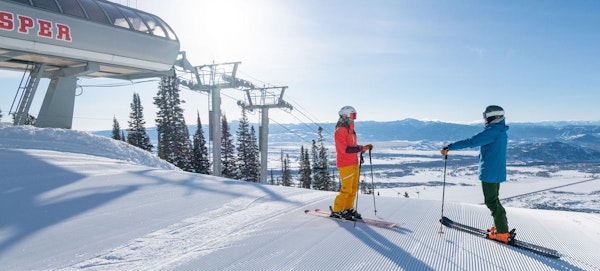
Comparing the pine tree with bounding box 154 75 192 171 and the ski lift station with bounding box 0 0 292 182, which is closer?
the ski lift station with bounding box 0 0 292 182

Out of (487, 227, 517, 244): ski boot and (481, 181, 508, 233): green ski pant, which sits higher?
(481, 181, 508, 233): green ski pant

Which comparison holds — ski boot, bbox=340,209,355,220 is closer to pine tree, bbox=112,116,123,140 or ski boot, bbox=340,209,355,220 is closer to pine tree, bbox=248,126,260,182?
pine tree, bbox=248,126,260,182

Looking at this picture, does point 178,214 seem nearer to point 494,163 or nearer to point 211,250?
point 211,250

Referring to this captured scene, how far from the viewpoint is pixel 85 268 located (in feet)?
12.6

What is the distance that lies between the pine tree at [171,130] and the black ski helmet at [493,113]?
3810 centimetres

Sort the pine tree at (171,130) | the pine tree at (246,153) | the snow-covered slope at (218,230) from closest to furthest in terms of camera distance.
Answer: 1. the snow-covered slope at (218,230)
2. the pine tree at (171,130)
3. the pine tree at (246,153)

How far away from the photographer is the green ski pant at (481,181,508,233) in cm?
526

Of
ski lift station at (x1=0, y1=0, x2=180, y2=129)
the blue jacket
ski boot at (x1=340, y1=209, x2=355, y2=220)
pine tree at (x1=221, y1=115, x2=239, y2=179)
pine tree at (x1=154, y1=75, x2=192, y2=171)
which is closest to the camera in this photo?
the blue jacket

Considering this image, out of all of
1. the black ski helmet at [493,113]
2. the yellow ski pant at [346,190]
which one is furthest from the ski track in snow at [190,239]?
the black ski helmet at [493,113]

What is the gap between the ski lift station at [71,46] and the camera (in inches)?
498

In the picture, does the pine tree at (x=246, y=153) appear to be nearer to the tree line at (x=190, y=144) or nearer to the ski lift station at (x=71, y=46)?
the tree line at (x=190, y=144)

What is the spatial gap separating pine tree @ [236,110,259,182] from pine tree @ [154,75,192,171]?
285 inches

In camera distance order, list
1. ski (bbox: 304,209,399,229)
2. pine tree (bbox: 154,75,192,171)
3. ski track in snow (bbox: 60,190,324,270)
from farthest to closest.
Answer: pine tree (bbox: 154,75,192,171) → ski (bbox: 304,209,399,229) → ski track in snow (bbox: 60,190,324,270)

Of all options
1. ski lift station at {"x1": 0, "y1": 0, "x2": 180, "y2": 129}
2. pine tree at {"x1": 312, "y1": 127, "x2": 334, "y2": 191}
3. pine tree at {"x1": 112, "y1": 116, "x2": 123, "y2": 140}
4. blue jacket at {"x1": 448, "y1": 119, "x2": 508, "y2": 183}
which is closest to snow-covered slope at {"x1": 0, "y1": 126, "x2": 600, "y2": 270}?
blue jacket at {"x1": 448, "y1": 119, "x2": 508, "y2": 183}
